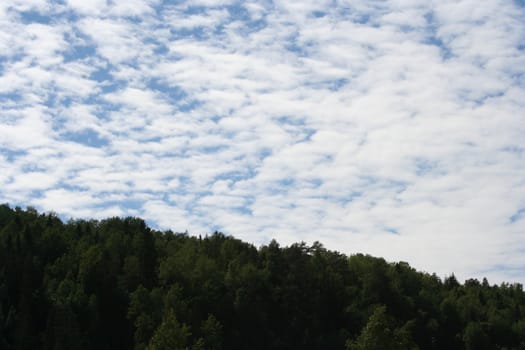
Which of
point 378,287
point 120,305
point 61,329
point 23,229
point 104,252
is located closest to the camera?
point 61,329

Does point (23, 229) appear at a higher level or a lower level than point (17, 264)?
higher

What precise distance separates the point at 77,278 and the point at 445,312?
90.6m

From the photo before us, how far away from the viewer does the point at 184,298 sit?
160m

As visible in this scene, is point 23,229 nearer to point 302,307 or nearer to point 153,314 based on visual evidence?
point 153,314

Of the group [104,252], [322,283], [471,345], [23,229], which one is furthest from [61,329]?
[471,345]

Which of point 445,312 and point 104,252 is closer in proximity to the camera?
point 104,252

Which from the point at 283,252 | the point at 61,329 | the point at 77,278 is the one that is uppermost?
the point at 283,252

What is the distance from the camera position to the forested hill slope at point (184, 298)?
452 ft

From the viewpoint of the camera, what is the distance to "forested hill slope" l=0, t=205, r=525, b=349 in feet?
452

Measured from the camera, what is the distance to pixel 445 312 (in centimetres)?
19625

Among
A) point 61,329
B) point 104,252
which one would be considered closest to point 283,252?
point 104,252

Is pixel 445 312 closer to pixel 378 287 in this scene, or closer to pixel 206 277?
pixel 378 287

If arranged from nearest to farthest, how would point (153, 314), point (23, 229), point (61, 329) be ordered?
point (61, 329) < point (153, 314) < point (23, 229)

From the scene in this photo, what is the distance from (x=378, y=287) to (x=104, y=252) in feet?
222
